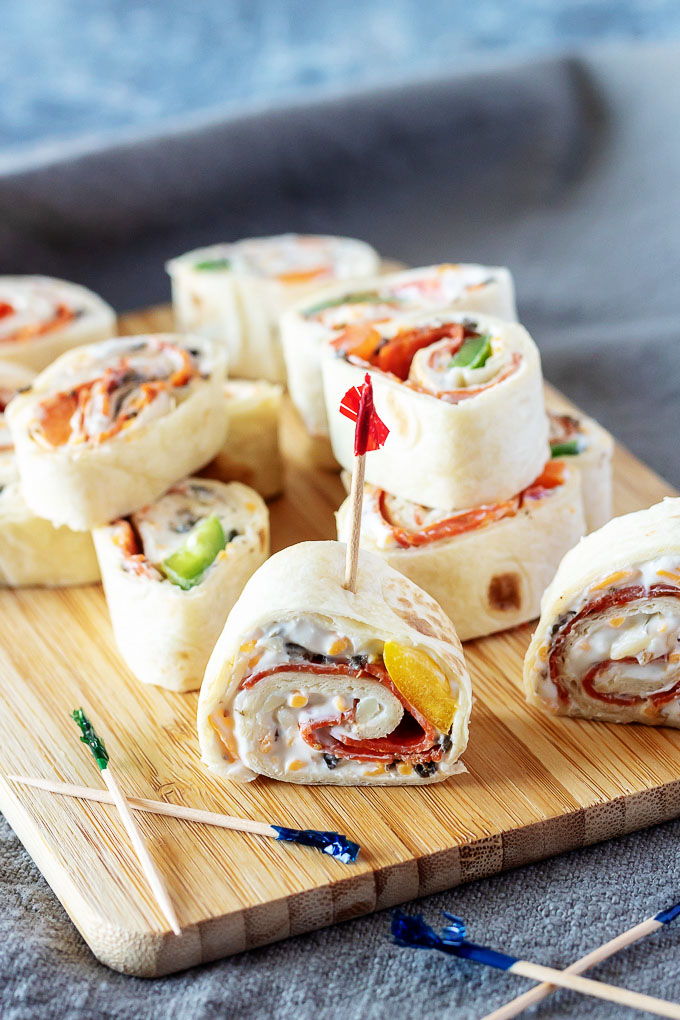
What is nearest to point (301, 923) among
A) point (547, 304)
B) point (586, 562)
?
point (586, 562)

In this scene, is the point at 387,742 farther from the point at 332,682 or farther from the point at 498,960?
the point at 498,960

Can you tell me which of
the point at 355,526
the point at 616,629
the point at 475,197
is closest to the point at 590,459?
the point at 616,629

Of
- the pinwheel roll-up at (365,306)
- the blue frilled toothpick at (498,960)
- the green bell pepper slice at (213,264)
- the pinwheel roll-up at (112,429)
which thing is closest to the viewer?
the blue frilled toothpick at (498,960)

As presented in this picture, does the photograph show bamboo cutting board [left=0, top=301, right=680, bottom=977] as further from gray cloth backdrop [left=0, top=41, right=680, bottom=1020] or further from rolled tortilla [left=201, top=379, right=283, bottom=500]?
gray cloth backdrop [left=0, top=41, right=680, bottom=1020]

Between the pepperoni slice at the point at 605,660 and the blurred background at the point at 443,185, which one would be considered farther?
the blurred background at the point at 443,185

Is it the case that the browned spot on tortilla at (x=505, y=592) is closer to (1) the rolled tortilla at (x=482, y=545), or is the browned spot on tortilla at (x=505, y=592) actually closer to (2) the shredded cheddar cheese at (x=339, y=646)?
(1) the rolled tortilla at (x=482, y=545)

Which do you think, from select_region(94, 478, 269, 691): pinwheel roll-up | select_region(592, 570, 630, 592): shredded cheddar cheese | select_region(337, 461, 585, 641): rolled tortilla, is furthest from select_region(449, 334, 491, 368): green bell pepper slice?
select_region(592, 570, 630, 592): shredded cheddar cheese

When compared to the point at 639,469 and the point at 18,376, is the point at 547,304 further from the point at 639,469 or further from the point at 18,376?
the point at 18,376

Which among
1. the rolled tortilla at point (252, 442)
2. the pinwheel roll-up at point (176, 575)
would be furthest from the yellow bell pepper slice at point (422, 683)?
the rolled tortilla at point (252, 442)
